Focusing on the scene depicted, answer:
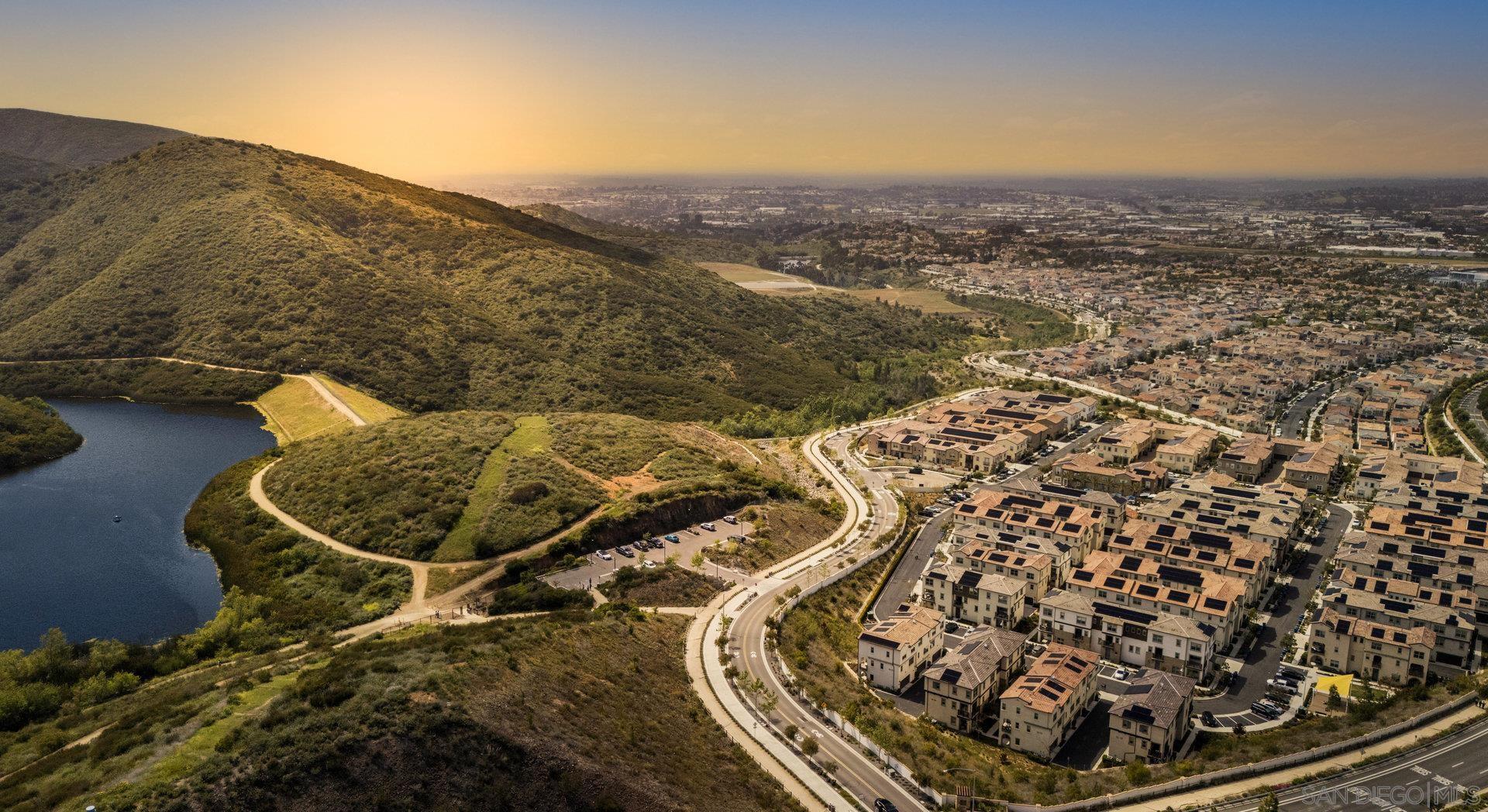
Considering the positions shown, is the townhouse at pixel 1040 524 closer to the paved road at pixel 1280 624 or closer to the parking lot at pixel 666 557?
the paved road at pixel 1280 624

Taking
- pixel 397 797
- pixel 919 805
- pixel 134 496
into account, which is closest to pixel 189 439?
pixel 134 496

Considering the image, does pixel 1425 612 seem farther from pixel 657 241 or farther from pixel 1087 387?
pixel 657 241

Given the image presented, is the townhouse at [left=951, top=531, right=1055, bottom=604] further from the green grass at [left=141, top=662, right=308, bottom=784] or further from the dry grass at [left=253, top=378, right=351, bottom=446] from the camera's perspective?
the dry grass at [left=253, top=378, right=351, bottom=446]

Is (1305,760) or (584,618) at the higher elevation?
(584,618)

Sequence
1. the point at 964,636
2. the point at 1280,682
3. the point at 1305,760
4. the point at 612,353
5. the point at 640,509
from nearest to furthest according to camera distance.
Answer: the point at 1305,760 → the point at 1280,682 → the point at 964,636 → the point at 640,509 → the point at 612,353

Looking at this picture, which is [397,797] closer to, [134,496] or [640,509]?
[640,509]
